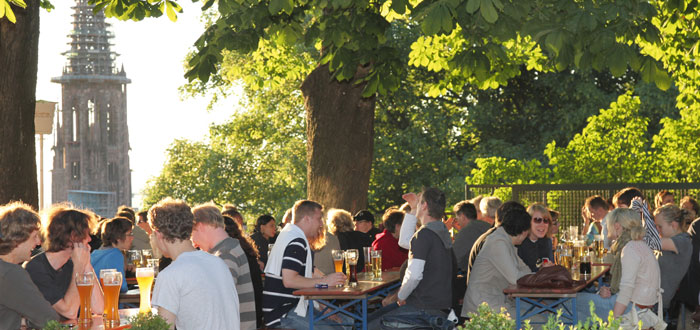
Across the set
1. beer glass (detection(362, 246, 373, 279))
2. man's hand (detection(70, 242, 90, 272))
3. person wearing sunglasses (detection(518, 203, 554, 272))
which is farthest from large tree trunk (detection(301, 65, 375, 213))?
man's hand (detection(70, 242, 90, 272))

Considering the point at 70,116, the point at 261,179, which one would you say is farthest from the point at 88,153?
the point at 261,179

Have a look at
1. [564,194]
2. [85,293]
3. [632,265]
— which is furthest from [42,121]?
Result: [632,265]

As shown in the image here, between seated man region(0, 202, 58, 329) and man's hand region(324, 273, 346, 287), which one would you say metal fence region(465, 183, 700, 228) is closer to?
man's hand region(324, 273, 346, 287)

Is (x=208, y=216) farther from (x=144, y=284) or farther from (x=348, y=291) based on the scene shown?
(x=348, y=291)

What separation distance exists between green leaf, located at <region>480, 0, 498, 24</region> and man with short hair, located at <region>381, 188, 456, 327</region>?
237 centimetres

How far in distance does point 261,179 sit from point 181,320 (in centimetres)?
3521

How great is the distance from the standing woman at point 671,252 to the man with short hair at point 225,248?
4.61 m

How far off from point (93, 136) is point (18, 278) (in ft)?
324

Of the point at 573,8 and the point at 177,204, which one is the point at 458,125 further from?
the point at 177,204

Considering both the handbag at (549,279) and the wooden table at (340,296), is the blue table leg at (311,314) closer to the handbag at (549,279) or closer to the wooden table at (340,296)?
the wooden table at (340,296)

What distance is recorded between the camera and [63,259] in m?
6.04

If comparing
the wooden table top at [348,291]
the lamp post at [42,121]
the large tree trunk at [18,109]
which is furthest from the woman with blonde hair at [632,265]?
the lamp post at [42,121]

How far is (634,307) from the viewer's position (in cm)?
785

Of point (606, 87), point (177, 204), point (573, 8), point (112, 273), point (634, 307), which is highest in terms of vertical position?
point (606, 87)
